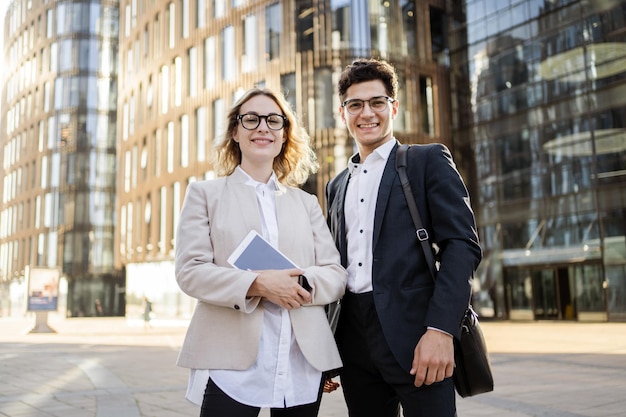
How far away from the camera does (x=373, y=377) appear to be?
2838 mm

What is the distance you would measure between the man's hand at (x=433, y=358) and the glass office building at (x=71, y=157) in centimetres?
5337

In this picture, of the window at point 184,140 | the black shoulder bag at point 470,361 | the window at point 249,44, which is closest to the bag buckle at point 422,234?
the black shoulder bag at point 470,361


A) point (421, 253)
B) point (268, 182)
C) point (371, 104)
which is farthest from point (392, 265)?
point (371, 104)

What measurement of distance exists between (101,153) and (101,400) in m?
51.7

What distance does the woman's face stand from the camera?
9.10ft

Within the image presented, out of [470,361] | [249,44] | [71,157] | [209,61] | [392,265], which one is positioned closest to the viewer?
[470,361]

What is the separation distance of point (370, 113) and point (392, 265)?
2.44 ft

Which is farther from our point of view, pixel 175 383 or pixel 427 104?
pixel 427 104

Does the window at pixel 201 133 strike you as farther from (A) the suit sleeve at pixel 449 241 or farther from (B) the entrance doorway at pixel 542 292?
(A) the suit sleeve at pixel 449 241

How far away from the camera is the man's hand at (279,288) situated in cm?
240

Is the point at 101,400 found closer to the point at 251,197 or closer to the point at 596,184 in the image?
the point at 251,197

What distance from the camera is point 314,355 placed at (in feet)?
8.30

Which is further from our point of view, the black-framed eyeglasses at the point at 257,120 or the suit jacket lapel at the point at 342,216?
the suit jacket lapel at the point at 342,216

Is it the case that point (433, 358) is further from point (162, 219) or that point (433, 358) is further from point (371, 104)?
point (162, 219)
